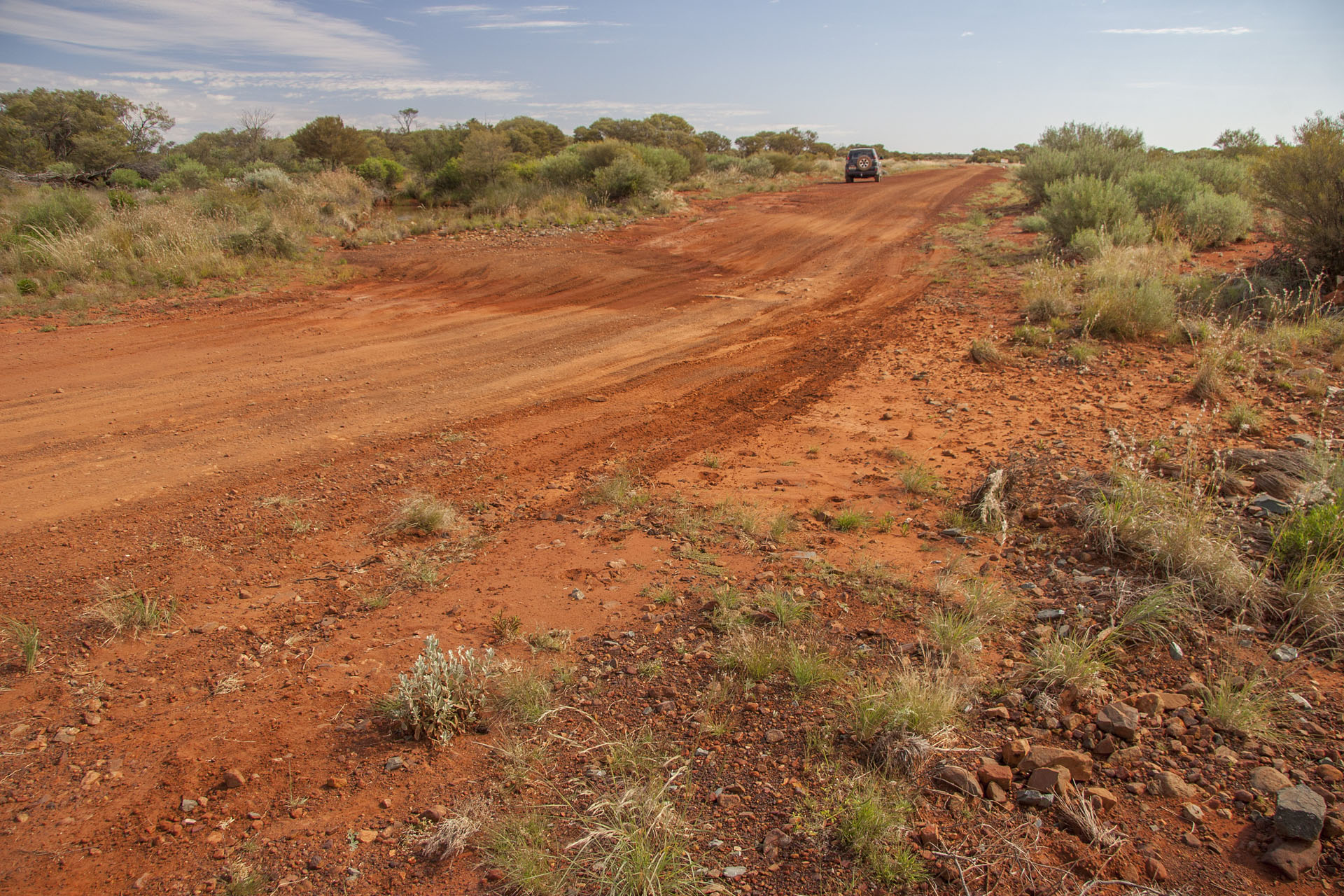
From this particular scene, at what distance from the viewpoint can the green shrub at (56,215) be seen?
12.5 metres

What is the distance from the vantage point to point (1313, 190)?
9.08 meters

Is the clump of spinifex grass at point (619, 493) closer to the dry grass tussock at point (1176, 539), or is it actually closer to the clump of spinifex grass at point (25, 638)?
the dry grass tussock at point (1176, 539)

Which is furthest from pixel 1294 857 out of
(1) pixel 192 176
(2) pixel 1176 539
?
(1) pixel 192 176

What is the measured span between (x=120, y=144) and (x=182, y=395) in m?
28.0

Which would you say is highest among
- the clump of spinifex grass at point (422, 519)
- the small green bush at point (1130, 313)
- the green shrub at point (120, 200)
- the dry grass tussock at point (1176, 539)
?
the green shrub at point (120, 200)

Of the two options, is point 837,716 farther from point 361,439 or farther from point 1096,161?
point 1096,161

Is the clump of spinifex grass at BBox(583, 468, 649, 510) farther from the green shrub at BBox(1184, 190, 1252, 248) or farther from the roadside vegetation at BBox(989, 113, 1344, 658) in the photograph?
the green shrub at BBox(1184, 190, 1252, 248)

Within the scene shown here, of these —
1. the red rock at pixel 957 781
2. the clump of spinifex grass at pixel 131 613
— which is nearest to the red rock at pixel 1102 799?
the red rock at pixel 957 781

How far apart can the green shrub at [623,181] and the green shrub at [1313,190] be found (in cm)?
1392

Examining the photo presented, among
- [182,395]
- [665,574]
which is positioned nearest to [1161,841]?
[665,574]

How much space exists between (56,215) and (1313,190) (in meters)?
20.1

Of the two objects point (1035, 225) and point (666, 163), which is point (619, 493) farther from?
point (666, 163)

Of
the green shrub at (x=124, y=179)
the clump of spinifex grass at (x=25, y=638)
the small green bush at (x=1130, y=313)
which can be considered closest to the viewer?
the clump of spinifex grass at (x=25, y=638)

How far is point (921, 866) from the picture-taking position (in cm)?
237
